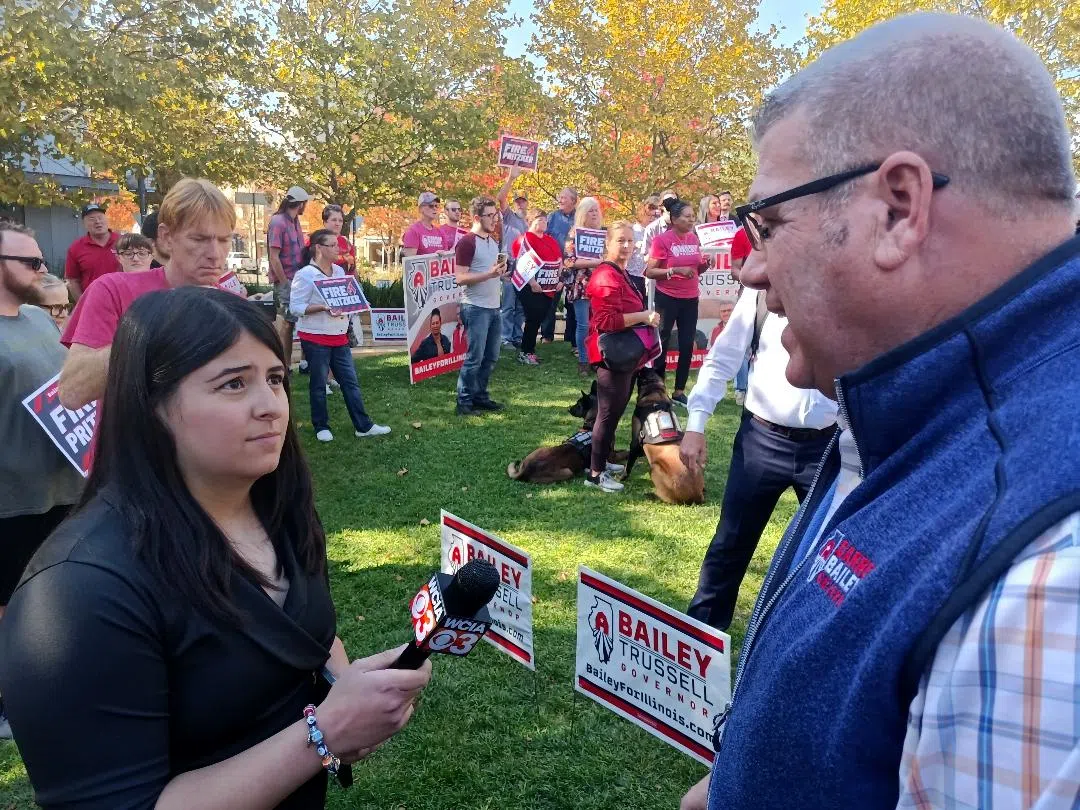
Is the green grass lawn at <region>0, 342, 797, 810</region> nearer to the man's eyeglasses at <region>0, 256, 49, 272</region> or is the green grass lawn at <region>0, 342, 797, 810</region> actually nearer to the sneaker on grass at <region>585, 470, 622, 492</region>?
the sneaker on grass at <region>585, 470, 622, 492</region>

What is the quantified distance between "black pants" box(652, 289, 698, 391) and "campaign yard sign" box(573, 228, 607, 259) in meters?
0.99

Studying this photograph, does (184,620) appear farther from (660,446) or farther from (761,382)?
(660,446)

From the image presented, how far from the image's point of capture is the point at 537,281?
9.16 meters

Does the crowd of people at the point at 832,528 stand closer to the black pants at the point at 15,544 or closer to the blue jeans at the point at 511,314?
the black pants at the point at 15,544

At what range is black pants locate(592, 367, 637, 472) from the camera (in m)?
5.75

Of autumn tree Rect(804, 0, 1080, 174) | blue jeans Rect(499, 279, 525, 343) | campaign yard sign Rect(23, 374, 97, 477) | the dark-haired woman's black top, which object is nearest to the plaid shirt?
the dark-haired woman's black top

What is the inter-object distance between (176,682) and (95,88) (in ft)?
40.3

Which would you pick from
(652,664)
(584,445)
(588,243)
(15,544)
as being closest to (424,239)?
(588,243)

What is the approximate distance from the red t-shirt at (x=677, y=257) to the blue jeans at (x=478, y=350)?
1969 mm

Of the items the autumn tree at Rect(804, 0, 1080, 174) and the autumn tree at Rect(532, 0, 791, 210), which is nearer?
the autumn tree at Rect(804, 0, 1080, 174)

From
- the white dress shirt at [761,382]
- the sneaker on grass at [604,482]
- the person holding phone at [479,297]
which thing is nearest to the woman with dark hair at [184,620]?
the white dress shirt at [761,382]

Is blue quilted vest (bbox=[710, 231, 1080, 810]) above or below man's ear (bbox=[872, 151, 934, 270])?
below

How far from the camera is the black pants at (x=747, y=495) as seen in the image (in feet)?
10.2

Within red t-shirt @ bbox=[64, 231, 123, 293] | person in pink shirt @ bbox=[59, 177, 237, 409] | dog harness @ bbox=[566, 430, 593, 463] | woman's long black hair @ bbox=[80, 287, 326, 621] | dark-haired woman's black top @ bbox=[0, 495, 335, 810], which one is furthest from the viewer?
red t-shirt @ bbox=[64, 231, 123, 293]
